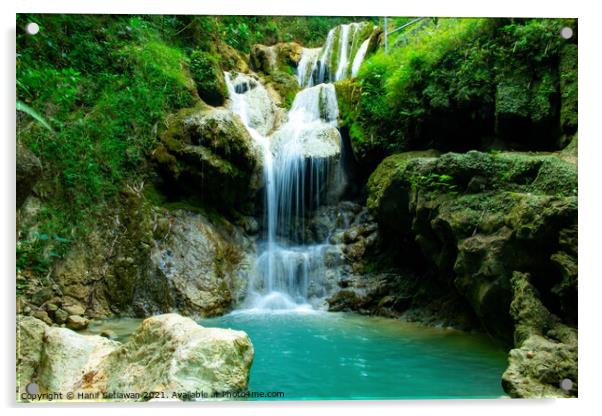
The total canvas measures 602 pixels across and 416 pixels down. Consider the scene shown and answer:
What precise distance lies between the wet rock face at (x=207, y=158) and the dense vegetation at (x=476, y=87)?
197 centimetres

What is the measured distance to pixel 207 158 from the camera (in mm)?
6504

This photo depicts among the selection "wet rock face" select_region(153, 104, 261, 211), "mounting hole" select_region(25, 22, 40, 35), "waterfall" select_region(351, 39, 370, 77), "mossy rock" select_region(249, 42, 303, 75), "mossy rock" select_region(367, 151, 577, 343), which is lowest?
"mossy rock" select_region(367, 151, 577, 343)

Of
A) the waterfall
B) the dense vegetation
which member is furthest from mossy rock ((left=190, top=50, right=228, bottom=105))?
the dense vegetation

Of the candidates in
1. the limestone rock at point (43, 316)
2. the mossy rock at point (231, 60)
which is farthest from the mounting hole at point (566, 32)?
the mossy rock at point (231, 60)

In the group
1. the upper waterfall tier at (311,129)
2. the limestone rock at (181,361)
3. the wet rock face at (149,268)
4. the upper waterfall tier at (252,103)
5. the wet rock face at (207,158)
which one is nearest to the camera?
the limestone rock at (181,361)

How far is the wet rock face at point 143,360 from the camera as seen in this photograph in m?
2.70

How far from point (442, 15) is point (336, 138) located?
406 centimetres

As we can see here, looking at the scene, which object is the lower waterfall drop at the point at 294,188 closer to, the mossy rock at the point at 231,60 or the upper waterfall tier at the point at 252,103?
the upper waterfall tier at the point at 252,103

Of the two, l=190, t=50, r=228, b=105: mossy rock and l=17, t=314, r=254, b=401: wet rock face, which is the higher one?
l=190, t=50, r=228, b=105: mossy rock

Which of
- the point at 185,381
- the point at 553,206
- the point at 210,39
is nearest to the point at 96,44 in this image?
the point at 210,39

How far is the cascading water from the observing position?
630cm

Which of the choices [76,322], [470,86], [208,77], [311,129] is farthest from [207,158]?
[470,86]

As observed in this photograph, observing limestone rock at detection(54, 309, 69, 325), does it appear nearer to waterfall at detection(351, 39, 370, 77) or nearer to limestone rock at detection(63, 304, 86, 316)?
limestone rock at detection(63, 304, 86, 316)

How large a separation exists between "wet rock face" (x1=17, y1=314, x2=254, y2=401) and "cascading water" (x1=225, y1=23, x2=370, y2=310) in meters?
2.92
